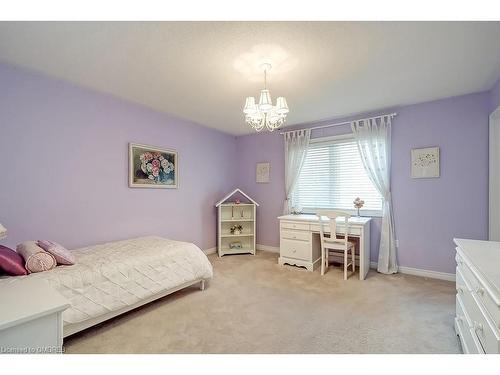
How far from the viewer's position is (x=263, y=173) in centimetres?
459

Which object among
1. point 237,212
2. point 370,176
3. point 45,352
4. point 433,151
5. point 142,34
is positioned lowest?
point 45,352

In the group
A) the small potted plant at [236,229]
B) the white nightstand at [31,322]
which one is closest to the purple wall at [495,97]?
the small potted plant at [236,229]

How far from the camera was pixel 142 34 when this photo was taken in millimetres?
1732

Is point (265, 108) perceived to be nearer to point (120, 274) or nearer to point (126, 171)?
point (120, 274)

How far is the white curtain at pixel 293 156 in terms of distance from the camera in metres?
4.07

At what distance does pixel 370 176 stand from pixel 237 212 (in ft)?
7.89

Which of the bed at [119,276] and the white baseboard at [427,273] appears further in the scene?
the white baseboard at [427,273]

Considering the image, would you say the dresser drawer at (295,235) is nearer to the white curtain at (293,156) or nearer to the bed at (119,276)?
the white curtain at (293,156)

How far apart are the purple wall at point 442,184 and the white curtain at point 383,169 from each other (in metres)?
0.10

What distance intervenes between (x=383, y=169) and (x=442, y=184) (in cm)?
70

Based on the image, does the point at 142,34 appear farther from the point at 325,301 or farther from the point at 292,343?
the point at 325,301

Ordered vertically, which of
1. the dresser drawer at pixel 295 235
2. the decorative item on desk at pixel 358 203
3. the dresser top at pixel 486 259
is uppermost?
the decorative item on desk at pixel 358 203
